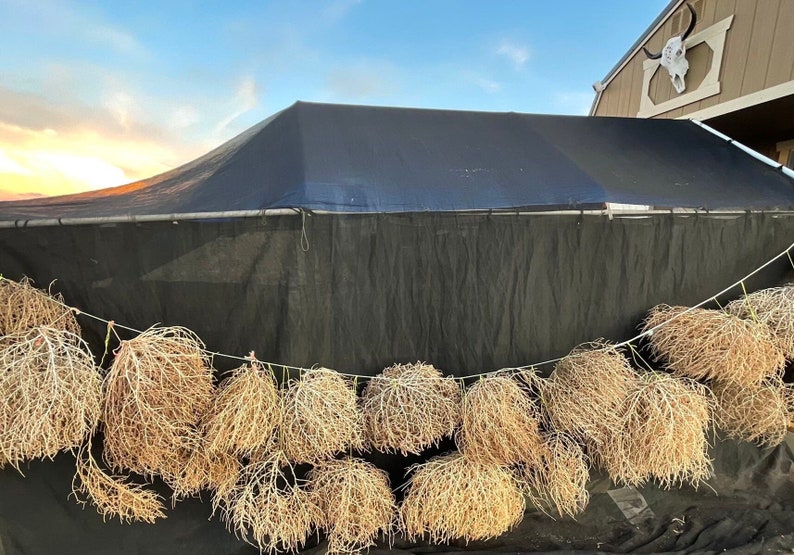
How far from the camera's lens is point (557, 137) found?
3.08 m

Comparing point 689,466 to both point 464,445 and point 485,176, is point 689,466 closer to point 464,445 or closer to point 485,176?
point 464,445

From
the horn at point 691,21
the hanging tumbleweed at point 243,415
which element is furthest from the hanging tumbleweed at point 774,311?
the horn at point 691,21

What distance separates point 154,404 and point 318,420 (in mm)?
694

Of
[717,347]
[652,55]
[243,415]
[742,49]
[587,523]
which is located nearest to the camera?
[243,415]

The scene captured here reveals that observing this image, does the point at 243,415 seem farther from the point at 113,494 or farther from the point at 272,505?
the point at 113,494

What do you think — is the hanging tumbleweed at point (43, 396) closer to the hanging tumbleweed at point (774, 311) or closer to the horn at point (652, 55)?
the hanging tumbleweed at point (774, 311)

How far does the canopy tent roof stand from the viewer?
225 cm

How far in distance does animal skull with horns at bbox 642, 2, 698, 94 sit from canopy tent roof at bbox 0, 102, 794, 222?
1.64m

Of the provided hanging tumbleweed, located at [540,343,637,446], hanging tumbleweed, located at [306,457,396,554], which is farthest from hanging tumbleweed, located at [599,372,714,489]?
hanging tumbleweed, located at [306,457,396,554]

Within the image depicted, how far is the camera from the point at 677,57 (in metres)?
4.49

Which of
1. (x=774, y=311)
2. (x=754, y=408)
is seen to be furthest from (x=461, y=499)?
(x=774, y=311)

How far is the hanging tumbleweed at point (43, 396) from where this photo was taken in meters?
1.62

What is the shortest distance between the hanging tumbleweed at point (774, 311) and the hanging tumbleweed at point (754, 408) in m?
0.26

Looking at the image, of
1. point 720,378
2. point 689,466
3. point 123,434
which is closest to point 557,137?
point 720,378
